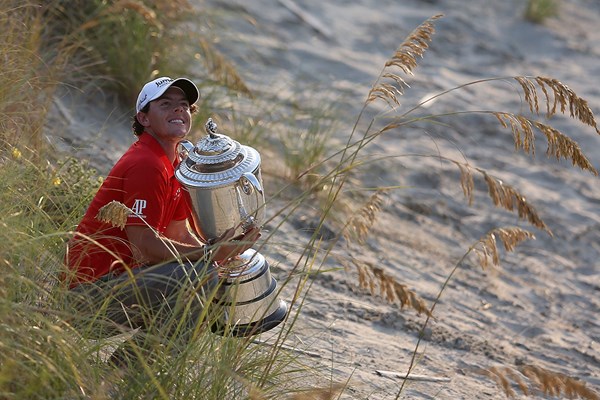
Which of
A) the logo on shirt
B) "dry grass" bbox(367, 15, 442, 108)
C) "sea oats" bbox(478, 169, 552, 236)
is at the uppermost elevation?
"dry grass" bbox(367, 15, 442, 108)

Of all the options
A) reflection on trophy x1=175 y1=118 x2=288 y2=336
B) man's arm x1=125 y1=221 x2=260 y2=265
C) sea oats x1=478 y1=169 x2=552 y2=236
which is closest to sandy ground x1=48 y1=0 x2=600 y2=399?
sea oats x1=478 y1=169 x2=552 y2=236

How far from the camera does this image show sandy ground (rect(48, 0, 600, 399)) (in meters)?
4.53

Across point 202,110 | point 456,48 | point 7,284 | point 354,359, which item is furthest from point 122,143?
point 456,48

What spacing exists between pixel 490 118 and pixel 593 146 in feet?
2.82

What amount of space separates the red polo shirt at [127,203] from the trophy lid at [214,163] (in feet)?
0.41

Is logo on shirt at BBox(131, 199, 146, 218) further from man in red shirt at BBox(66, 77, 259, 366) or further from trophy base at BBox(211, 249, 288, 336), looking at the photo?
trophy base at BBox(211, 249, 288, 336)

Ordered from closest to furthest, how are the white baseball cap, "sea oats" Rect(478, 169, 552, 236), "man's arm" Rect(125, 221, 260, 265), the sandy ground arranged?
1. "sea oats" Rect(478, 169, 552, 236)
2. "man's arm" Rect(125, 221, 260, 265)
3. the white baseball cap
4. the sandy ground

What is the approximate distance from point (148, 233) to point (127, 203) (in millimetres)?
148

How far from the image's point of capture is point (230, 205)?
3.25 metres

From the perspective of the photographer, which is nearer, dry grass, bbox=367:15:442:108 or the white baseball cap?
dry grass, bbox=367:15:442:108

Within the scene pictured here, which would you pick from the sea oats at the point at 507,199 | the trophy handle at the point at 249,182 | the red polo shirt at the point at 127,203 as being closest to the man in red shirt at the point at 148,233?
the red polo shirt at the point at 127,203

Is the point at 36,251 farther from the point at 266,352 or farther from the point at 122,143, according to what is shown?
the point at 122,143

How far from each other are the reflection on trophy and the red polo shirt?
126mm

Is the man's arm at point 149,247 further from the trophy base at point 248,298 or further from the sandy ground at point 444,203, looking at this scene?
the sandy ground at point 444,203
